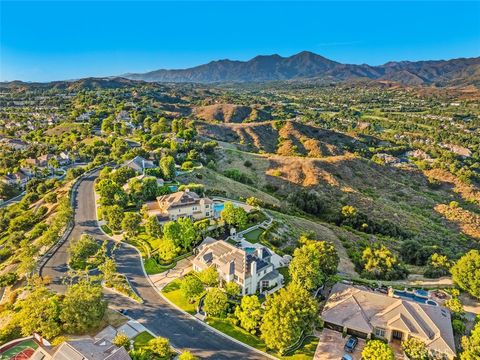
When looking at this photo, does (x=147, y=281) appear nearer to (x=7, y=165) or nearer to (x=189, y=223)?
(x=189, y=223)

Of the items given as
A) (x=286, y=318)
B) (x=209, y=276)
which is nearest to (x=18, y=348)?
(x=209, y=276)

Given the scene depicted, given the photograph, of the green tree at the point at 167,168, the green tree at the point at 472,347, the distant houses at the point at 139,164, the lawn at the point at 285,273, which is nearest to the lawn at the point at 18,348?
the lawn at the point at 285,273

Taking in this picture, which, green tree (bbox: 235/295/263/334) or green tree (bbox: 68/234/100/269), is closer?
green tree (bbox: 235/295/263/334)

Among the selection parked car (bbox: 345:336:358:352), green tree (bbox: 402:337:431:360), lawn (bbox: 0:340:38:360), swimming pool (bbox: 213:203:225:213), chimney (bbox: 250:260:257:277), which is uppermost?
chimney (bbox: 250:260:257:277)

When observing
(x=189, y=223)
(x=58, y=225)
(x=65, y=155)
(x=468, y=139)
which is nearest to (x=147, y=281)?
(x=189, y=223)

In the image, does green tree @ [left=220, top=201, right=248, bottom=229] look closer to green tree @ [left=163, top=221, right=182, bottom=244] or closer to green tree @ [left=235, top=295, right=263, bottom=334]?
green tree @ [left=163, top=221, right=182, bottom=244]

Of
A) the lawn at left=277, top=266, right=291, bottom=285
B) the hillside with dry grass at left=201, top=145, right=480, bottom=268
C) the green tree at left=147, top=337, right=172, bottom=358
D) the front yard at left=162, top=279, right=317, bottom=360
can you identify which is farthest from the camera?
the hillside with dry grass at left=201, top=145, right=480, bottom=268

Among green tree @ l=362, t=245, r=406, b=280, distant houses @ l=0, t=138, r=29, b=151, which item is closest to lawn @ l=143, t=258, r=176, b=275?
green tree @ l=362, t=245, r=406, b=280
